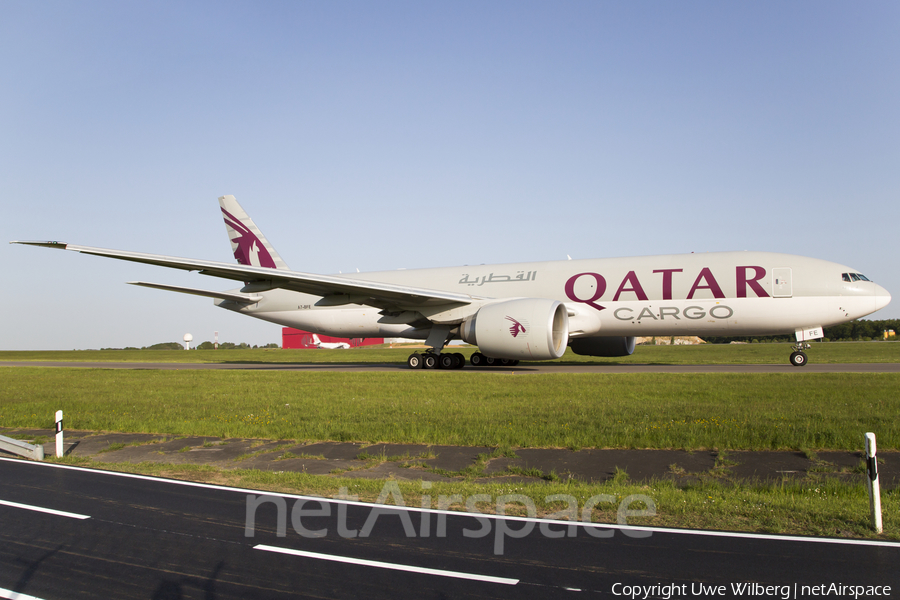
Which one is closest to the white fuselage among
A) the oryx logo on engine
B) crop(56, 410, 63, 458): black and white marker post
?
the oryx logo on engine

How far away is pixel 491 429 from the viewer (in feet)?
33.1

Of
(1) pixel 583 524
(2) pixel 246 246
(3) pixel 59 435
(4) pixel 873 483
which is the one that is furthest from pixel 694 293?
(2) pixel 246 246

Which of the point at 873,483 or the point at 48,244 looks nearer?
the point at 873,483

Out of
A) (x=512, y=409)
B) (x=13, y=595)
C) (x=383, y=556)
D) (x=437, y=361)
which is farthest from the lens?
(x=437, y=361)

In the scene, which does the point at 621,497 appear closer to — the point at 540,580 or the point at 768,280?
the point at 540,580

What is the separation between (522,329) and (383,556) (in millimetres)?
15203

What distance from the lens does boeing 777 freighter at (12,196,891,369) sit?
1961 centimetres

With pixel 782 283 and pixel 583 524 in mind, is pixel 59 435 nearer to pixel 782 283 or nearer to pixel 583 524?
pixel 583 524

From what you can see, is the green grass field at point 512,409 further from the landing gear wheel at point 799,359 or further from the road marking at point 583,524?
the landing gear wheel at point 799,359

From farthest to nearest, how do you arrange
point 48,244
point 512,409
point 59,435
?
1. point 48,244
2. point 512,409
3. point 59,435

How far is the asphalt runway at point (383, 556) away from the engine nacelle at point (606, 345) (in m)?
20.5

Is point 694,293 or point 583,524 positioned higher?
point 694,293

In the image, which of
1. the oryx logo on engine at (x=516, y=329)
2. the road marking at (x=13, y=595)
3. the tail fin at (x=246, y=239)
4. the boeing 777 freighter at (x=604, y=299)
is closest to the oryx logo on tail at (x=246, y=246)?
the tail fin at (x=246, y=239)

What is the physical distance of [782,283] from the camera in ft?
65.7
